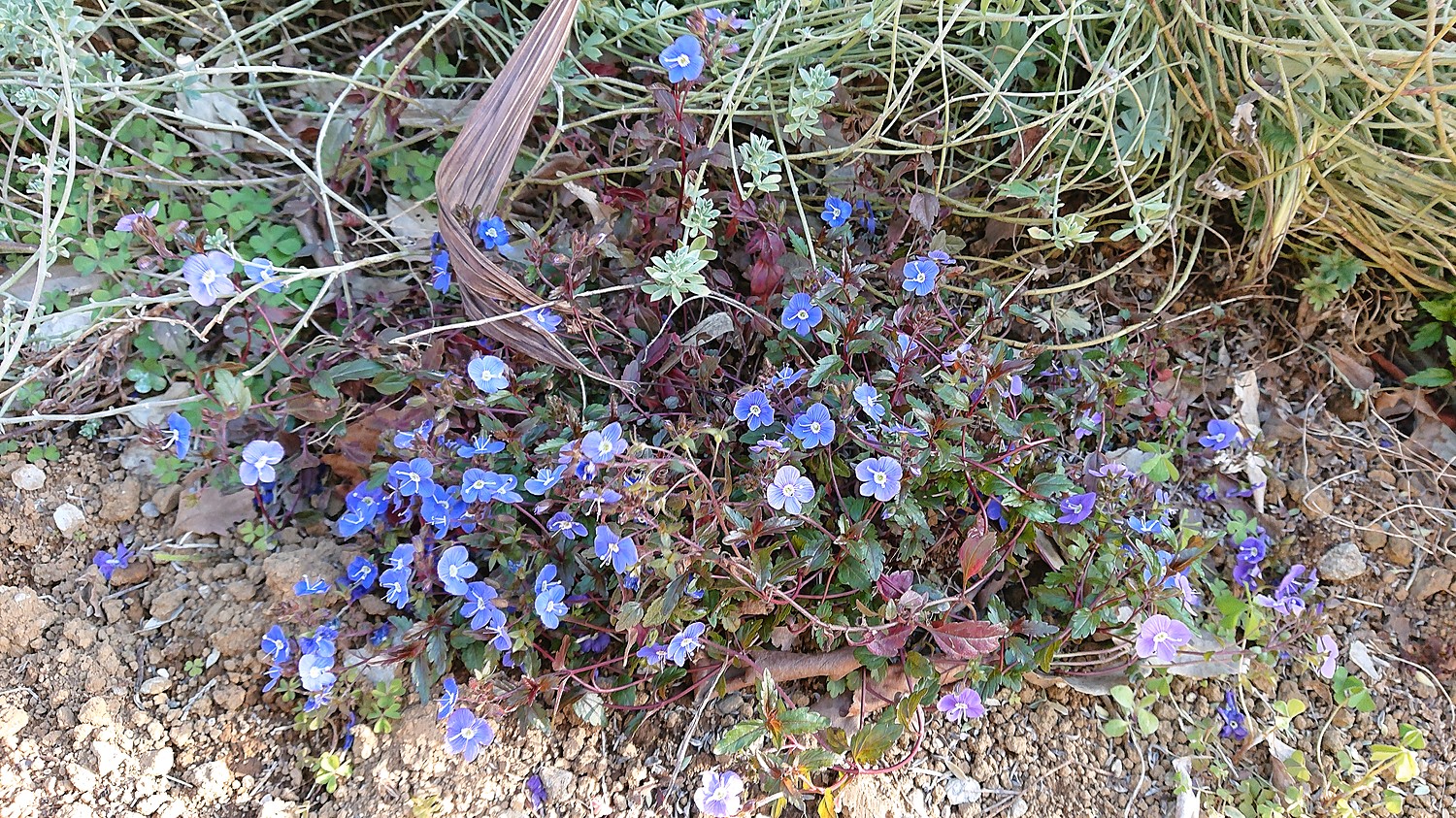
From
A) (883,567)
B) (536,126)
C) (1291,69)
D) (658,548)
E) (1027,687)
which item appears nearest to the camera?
(658,548)

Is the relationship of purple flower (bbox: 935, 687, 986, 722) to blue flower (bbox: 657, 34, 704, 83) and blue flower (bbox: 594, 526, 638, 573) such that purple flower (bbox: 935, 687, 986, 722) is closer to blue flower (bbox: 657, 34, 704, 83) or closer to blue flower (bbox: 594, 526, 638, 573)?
blue flower (bbox: 594, 526, 638, 573)

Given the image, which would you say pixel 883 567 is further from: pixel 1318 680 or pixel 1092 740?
pixel 1318 680

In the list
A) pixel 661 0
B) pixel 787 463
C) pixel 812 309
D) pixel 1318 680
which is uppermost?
pixel 661 0

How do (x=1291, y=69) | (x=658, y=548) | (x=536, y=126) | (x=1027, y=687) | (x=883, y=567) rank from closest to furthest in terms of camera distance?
1. (x=658, y=548)
2. (x=883, y=567)
3. (x=1027, y=687)
4. (x=1291, y=69)
5. (x=536, y=126)

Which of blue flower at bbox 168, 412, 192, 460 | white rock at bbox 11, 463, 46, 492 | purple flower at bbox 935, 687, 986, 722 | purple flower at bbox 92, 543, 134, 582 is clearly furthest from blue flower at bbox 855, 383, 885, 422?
white rock at bbox 11, 463, 46, 492

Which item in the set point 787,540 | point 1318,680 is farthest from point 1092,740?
point 787,540

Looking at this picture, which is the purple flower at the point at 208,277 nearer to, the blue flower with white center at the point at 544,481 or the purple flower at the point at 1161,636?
the blue flower with white center at the point at 544,481
